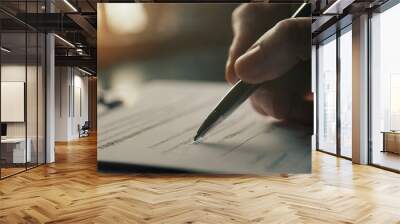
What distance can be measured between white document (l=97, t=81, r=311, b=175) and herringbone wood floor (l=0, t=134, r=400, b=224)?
0.77 ft

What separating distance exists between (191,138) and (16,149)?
335 cm

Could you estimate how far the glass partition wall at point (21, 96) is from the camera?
632 centimetres

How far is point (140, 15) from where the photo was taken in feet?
20.8

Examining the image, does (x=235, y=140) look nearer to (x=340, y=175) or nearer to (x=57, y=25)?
(x=340, y=175)

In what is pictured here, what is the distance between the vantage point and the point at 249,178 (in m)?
6.23

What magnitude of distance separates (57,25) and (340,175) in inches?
244

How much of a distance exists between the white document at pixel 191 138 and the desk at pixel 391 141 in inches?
86.2

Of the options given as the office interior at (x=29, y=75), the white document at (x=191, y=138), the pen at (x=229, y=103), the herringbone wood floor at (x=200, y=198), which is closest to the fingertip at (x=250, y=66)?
the pen at (x=229, y=103)

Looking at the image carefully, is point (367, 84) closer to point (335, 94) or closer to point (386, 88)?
point (386, 88)

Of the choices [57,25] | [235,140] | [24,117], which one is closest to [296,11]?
[235,140]

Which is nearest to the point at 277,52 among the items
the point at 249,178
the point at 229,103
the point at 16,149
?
the point at 229,103

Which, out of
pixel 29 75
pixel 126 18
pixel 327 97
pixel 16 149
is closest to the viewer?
pixel 126 18

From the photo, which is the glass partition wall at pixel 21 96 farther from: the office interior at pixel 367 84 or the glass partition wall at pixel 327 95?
the glass partition wall at pixel 327 95

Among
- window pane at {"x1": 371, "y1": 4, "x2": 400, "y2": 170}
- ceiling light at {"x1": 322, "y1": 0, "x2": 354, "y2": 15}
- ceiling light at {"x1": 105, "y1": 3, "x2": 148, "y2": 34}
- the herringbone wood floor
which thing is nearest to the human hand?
ceiling light at {"x1": 322, "y1": 0, "x2": 354, "y2": 15}
